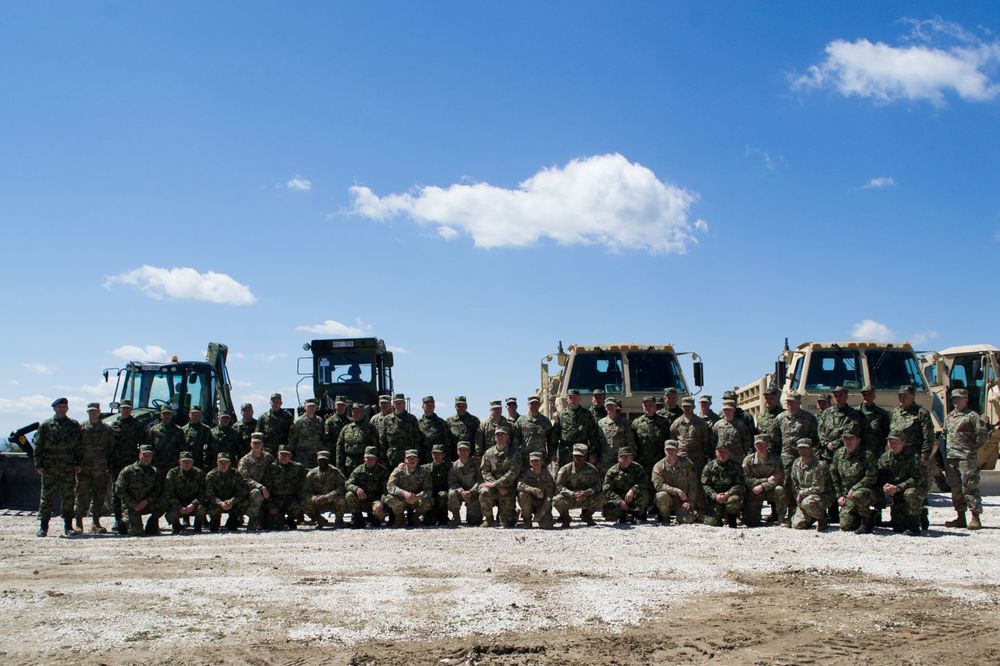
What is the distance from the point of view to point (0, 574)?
25.8 ft

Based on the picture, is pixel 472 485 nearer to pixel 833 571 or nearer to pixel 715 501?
pixel 715 501

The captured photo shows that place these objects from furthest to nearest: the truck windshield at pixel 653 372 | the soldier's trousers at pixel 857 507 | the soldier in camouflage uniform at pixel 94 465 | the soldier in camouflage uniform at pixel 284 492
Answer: the truck windshield at pixel 653 372, the soldier in camouflage uniform at pixel 94 465, the soldier in camouflage uniform at pixel 284 492, the soldier's trousers at pixel 857 507

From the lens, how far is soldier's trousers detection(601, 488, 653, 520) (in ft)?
36.9

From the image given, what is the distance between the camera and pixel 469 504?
1134 cm

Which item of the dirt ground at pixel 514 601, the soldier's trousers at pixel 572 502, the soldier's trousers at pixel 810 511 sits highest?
the soldier's trousers at pixel 572 502

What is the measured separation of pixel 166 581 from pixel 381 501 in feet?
13.7

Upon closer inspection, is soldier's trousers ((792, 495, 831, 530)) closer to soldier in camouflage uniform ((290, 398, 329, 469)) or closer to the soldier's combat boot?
the soldier's combat boot

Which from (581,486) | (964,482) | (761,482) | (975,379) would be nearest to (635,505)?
(581,486)

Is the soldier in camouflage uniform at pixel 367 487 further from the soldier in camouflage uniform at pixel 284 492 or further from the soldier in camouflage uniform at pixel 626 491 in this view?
the soldier in camouflage uniform at pixel 626 491

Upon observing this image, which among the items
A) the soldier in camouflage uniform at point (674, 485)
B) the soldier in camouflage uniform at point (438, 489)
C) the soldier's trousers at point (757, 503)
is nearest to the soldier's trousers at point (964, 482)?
the soldier's trousers at point (757, 503)

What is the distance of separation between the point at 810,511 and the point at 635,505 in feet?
6.59

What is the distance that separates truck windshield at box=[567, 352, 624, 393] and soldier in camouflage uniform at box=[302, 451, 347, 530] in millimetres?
4062

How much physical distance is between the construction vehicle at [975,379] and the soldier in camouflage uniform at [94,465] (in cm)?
1234

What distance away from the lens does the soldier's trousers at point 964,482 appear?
10523 millimetres
